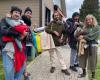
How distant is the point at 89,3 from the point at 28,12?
247 ft

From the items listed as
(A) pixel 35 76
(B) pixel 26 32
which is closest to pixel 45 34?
(A) pixel 35 76

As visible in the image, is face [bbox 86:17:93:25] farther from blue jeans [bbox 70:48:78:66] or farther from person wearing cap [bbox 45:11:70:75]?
blue jeans [bbox 70:48:78:66]

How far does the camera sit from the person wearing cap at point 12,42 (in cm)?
793

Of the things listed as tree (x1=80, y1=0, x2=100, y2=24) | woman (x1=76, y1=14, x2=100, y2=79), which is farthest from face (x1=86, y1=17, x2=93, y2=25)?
A: tree (x1=80, y1=0, x2=100, y2=24)

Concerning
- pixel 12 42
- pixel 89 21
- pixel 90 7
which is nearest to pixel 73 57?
pixel 89 21

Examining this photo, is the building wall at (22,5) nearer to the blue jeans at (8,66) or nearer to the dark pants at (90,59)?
the dark pants at (90,59)

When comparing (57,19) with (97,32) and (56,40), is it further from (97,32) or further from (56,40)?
(97,32)

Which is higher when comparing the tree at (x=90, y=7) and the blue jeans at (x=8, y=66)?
the tree at (x=90, y=7)

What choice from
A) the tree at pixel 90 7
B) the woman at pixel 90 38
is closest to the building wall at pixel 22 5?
the woman at pixel 90 38

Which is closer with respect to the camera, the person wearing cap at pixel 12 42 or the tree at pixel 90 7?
the person wearing cap at pixel 12 42

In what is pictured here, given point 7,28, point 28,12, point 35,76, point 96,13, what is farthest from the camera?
A: point 96,13

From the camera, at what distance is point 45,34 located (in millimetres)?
11688

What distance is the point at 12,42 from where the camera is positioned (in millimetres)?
8016

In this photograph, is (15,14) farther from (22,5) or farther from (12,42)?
(22,5)
